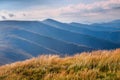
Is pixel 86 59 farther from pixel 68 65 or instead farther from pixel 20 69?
pixel 20 69

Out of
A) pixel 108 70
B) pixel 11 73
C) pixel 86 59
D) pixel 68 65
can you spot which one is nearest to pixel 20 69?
pixel 11 73

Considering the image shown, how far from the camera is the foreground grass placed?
35.3 feet

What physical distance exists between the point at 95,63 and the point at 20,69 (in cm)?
345

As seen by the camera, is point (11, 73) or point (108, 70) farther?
point (11, 73)

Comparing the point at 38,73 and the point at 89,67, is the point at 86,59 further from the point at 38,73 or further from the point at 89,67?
the point at 38,73

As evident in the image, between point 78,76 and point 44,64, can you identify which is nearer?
point 78,76

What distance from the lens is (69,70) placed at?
12133 millimetres

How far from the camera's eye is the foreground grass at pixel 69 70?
10752 mm

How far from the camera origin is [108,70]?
37.7ft

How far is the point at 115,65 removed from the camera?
11688 millimetres

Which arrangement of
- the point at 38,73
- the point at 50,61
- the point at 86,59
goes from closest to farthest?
the point at 38,73 → the point at 86,59 → the point at 50,61

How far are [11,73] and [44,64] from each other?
1700 millimetres

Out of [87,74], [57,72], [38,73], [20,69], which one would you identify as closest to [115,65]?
[87,74]

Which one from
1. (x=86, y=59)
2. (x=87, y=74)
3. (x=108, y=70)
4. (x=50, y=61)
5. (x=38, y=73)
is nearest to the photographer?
(x=87, y=74)
